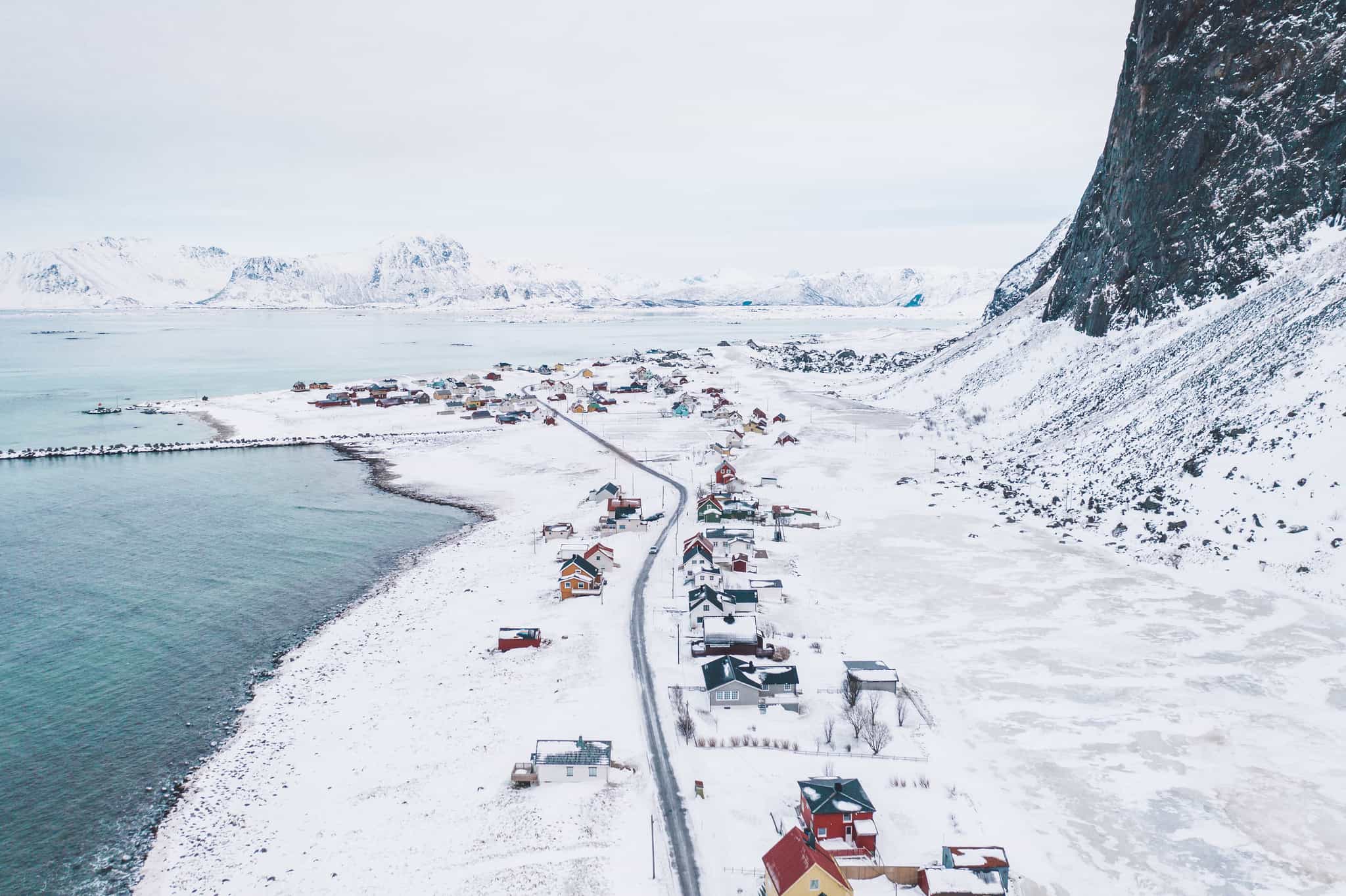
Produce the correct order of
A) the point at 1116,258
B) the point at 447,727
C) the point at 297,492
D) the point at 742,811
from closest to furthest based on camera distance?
the point at 742,811, the point at 447,727, the point at 297,492, the point at 1116,258

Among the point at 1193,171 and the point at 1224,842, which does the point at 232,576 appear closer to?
the point at 1224,842

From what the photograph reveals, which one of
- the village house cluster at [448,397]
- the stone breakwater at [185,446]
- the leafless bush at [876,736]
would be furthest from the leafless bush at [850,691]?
the village house cluster at [448,397]

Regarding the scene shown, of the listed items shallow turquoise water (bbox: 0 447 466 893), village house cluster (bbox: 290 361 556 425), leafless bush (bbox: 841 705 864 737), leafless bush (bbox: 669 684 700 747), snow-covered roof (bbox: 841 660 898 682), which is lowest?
shallow turquoise water (bbox: 0 447 466 893)

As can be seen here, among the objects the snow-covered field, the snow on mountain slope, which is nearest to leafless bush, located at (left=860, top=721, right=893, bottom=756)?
the snow-covered field

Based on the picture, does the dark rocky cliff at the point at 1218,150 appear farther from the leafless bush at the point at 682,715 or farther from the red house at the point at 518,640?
the red house at the point at 518,640

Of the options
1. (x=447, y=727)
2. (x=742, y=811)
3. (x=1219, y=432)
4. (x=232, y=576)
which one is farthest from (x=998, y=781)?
(x=232, y=576)

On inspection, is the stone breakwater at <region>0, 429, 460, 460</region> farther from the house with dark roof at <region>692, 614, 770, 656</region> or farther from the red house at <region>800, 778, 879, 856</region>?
the red house at <region>800, 778, 879, 856</region>
